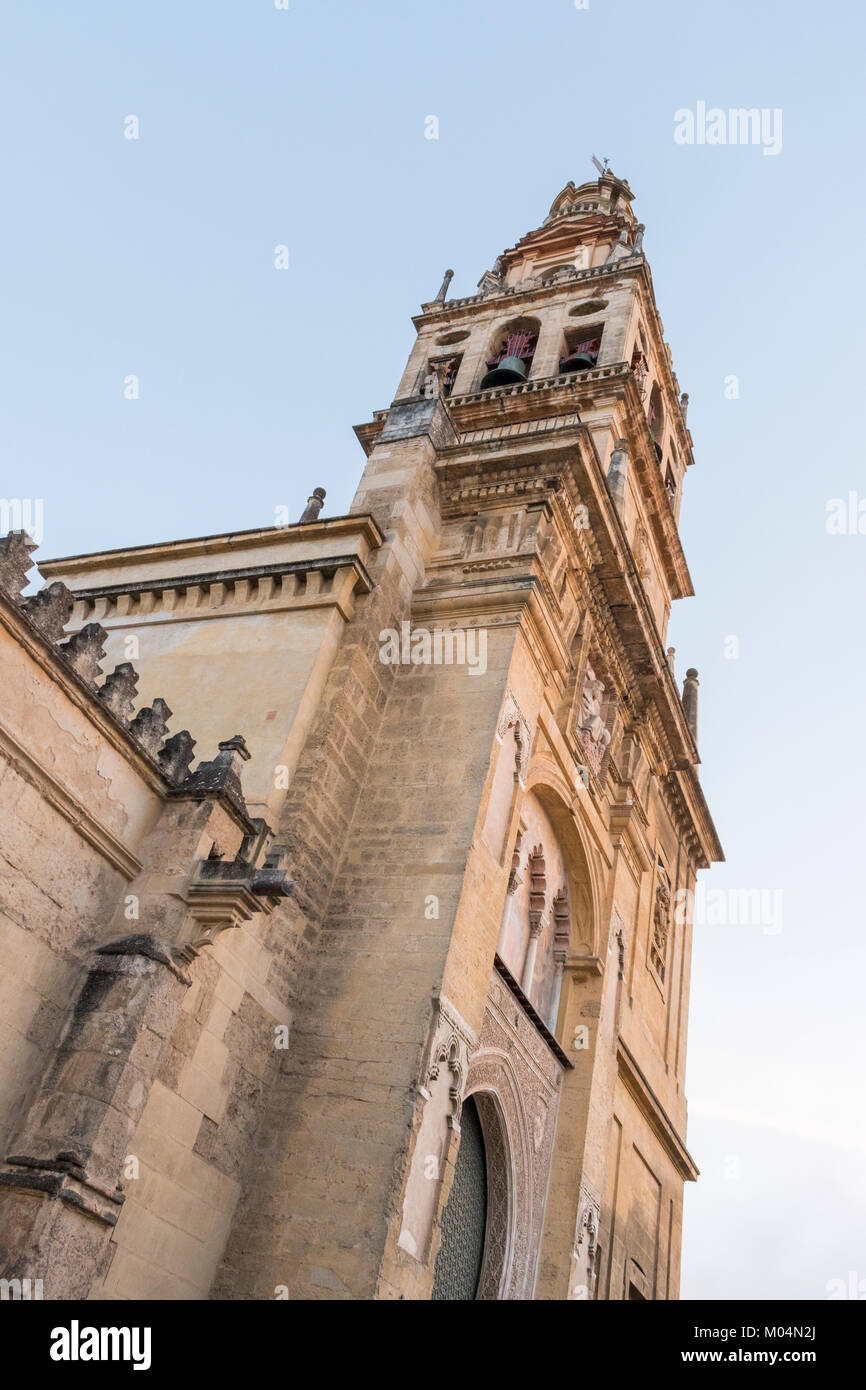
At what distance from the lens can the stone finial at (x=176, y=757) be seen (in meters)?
8.94

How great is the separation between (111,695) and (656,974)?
11.5 metres

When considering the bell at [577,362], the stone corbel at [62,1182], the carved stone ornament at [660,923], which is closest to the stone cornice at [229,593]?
the stone corbel at [62,1182]

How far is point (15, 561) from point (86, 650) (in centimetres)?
94

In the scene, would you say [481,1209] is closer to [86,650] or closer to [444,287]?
[86,650]

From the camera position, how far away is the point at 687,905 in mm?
19609

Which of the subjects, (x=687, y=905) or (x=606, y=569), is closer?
(x=606, y=569)

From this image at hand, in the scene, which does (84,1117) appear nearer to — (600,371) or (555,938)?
(555,938)

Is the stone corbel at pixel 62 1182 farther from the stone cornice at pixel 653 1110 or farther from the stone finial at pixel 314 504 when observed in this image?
the stone finial at pixel 314 504

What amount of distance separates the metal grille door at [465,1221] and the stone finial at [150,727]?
5.09 metres

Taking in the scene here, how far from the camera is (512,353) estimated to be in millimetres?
22484

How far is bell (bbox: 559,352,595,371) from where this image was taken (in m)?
20.8

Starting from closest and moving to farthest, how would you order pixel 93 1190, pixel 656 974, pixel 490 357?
pixel 93 1190 < pixel 656 974 < pixel 490 357

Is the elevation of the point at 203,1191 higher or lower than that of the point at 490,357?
lower
